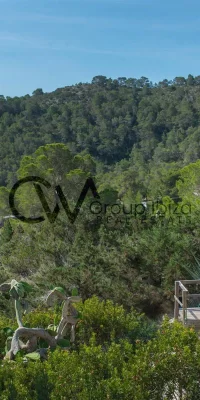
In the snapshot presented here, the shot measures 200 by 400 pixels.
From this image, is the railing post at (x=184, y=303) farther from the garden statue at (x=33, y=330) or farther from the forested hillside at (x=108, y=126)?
the forested hillside at (x=108, y=126)

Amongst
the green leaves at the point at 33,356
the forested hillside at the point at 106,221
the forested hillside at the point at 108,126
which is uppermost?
the forested hillside at the point at 108,126

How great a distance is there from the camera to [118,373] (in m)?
2.98

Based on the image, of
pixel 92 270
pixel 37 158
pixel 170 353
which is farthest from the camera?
pixel 37 158

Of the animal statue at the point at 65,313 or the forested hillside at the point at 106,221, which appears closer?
the animal statue at the point at 65,313

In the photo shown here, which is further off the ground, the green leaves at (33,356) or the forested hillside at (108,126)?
the forested hillside at (108,126)

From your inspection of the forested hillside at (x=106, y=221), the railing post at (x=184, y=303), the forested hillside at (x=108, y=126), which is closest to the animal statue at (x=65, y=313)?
the railing post at (x=184, y=303)

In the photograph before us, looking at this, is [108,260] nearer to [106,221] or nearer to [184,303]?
[106,221]

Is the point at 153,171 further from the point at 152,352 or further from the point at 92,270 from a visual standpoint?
the point at 152,352

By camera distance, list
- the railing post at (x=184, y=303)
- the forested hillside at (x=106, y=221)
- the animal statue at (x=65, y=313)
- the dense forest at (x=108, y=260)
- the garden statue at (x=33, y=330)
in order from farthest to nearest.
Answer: the forested hillside at (x=106, y=221) → the railing post at (x=184, y=303) → the animal statue at (x=65, y=313) → the garden statue at (x=33, y=330) → the dense forest at (x=108, y=260)

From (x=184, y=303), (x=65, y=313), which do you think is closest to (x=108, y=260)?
(x=184, y=303)

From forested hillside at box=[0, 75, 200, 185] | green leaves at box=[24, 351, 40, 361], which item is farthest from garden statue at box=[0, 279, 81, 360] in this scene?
forested hillside at box=[0, 75, 200, 185]

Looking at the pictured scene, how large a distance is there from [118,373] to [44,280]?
218 inches

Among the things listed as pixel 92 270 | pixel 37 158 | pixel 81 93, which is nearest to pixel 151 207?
pixel 92 270

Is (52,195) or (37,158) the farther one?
(37,158)
